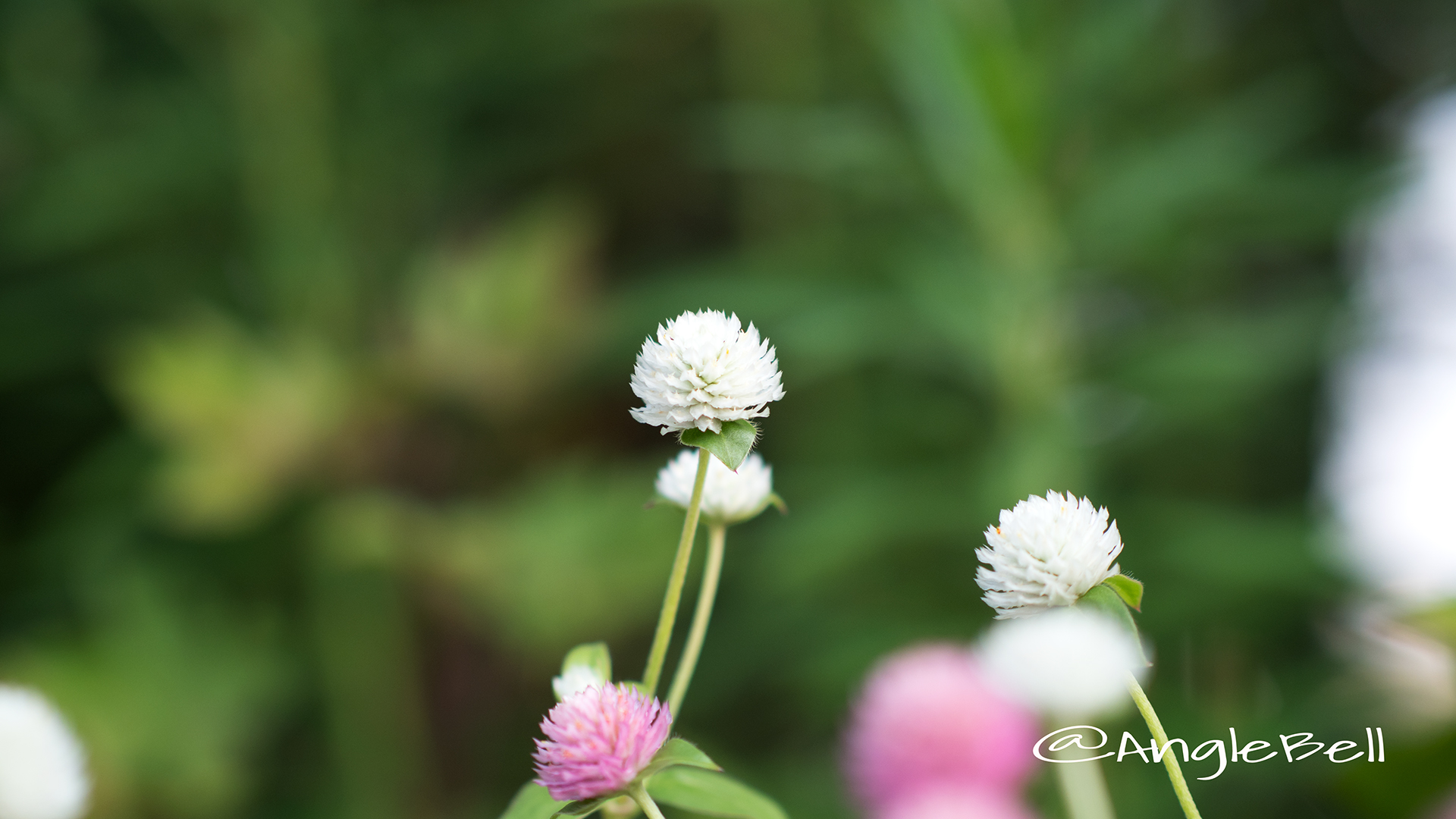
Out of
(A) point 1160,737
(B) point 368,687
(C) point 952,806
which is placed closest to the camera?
(A) point 1160,737

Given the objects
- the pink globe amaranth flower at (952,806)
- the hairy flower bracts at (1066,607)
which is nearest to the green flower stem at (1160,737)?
the hairy flower bracts at (1066,607)

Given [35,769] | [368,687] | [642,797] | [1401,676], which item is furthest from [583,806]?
[368,687]

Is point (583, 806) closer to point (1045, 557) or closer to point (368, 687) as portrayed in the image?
point (1045, 557)

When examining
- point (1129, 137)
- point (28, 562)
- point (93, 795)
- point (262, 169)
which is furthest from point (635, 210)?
point (93, 795)

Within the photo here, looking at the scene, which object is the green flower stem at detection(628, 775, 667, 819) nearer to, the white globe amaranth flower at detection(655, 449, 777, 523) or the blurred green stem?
the white globe amaranth flower at detection(655, 449, 777, 523)

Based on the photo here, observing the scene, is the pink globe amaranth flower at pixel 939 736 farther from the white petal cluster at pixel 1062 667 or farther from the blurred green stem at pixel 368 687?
the blurred green stem at pixel 368 687

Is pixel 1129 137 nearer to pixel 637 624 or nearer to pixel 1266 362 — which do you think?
pixel 1266 362
